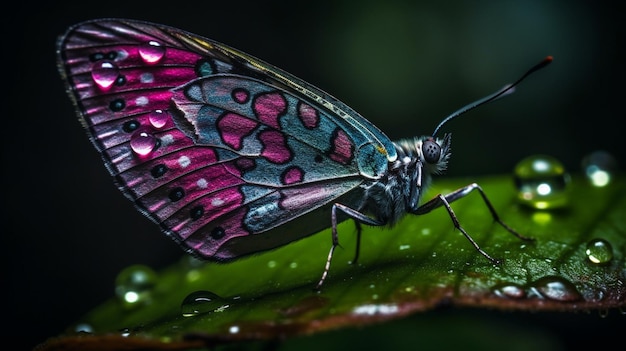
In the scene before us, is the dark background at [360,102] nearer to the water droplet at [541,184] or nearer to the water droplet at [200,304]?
the water droplet at [541,184]

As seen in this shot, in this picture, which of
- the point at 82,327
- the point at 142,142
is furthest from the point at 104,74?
the point at 82,327

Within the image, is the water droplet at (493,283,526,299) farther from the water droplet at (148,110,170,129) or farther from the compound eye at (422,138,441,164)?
the water droplet at (148,110,170,129)

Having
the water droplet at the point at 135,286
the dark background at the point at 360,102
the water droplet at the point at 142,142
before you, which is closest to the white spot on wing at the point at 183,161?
the water droplet at the point at 142,142

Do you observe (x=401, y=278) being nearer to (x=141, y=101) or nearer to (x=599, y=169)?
(x=141, y=101)

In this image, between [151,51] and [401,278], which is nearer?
[401,278]

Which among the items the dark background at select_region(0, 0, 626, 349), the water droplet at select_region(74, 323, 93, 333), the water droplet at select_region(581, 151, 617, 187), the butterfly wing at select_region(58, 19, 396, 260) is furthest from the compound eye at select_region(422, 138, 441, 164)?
the dark background at select_region(0, 0, 626, 349)
